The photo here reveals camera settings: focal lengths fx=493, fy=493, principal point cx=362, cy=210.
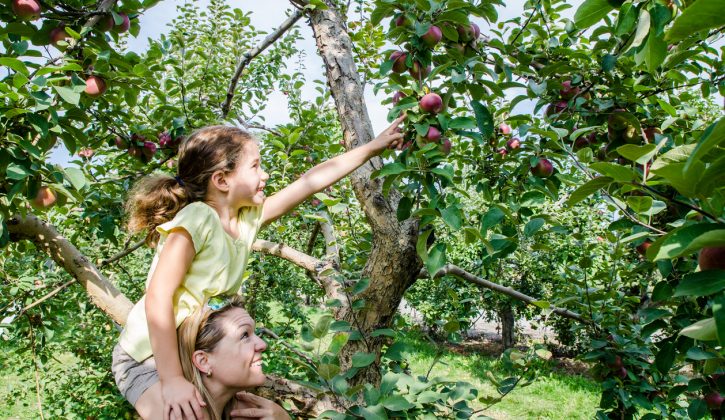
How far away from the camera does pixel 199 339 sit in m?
1.34

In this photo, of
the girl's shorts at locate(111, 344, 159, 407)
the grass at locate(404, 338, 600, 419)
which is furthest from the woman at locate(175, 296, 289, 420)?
the grass at locate(404, 338, 600, 419)

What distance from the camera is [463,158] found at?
1.83 m

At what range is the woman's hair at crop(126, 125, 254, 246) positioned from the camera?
162 cm

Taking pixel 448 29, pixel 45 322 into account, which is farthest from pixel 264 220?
pixel 45 322

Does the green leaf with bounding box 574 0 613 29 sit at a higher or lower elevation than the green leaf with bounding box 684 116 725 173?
higher

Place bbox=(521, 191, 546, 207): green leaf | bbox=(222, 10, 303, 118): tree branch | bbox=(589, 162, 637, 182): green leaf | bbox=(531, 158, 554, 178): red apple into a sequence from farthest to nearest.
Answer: bbox=(222, 10, 303, 118): tree branch, bbox=(531, 158, 554, 178): red apple, bbox=(521, 191, 546, 207): green leaf, bbox=(589, 162, 637, 182): green leaf

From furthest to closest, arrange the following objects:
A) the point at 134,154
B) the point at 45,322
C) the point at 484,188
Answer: the point at 45,322 → the point at 134,154 → the point at 484,188

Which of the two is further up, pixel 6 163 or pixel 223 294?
pixel 6 163

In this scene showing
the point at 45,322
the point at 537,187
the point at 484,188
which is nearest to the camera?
the point at 537,187

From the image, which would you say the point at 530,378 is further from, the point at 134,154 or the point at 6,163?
the point at 134,154

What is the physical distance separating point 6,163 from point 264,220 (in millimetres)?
799

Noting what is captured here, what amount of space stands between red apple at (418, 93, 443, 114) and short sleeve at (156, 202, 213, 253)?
2.29 ft

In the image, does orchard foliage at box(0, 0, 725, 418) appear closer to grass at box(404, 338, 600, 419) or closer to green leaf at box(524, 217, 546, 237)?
green leaf at box(524, 217, 546, 237)

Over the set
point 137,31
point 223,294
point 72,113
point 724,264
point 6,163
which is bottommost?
point 724,264
